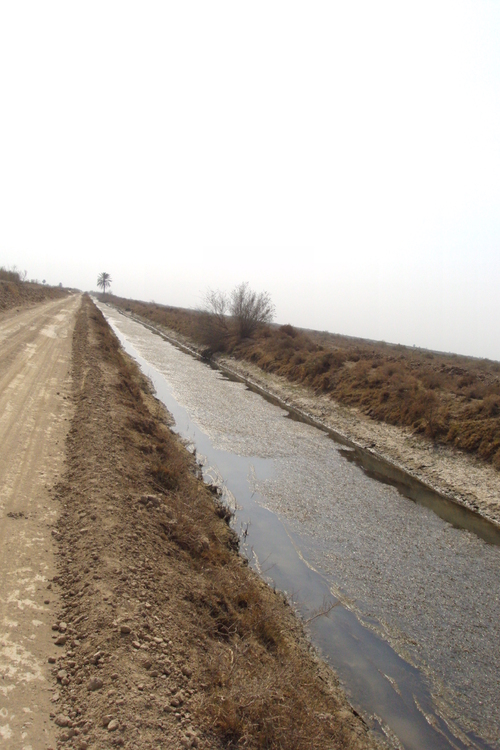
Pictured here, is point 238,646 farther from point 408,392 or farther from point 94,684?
point 408,392

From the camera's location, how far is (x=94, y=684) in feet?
12.5

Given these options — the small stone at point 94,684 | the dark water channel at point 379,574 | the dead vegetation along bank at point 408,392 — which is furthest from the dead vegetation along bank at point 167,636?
the dead vegetation along bank at point 408,392

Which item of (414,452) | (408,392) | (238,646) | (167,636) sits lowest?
(238,646)

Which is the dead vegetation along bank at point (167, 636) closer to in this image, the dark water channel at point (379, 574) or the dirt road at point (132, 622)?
the dirt road at point (132, 622)

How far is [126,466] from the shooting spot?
350 inches

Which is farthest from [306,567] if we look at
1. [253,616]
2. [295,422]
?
[295,422]

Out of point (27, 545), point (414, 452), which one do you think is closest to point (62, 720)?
point (27, 545)

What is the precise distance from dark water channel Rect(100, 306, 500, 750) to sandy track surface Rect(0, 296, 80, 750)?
4.09 meters

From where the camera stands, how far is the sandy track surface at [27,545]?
3.52 metres

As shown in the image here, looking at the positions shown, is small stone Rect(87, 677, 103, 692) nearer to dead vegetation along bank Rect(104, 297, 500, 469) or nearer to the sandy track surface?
the sandy track surface

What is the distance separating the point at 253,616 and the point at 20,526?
11.3 ft

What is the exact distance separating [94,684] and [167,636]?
0.99 meters

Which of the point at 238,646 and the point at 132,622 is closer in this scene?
the point at 132,622

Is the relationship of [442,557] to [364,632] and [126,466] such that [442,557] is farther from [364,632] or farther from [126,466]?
[126,466]
